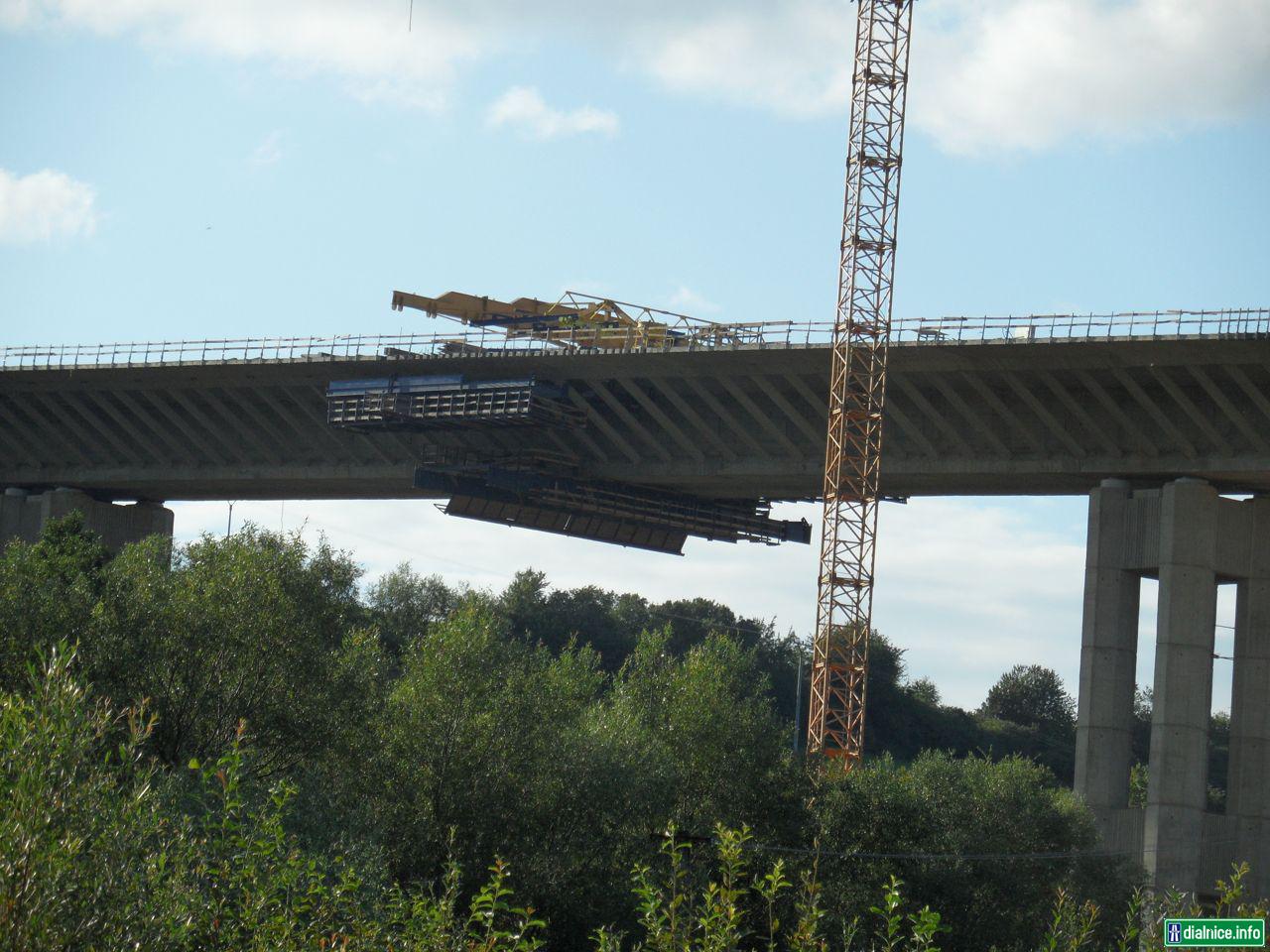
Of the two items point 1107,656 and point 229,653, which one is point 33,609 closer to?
point 229,653

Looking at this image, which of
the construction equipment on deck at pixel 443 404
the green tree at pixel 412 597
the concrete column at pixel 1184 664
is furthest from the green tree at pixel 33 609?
the green tree at pixel 412 597

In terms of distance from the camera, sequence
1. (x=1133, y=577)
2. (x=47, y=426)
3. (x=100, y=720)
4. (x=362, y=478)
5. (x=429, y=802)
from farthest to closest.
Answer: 1. (x=47, y=426)
2. (x=362, y=478)
3. (x=1133, y=577)
4. (x=429, y=802)
5. (x=100, y=720)

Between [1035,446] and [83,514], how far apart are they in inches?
1862

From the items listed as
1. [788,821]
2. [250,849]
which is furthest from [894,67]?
[250,849]

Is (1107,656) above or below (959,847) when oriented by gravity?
above

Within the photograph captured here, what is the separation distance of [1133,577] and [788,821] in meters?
22.1

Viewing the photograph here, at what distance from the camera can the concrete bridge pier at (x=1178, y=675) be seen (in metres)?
61.8

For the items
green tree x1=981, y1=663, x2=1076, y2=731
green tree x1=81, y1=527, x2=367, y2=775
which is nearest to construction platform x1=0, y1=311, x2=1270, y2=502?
green tree x1=81, y1=527, x2=367, y2=775

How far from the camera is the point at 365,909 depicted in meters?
29.2

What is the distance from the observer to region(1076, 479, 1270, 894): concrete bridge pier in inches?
2435

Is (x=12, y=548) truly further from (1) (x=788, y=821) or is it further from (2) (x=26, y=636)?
(1) (x=788, y=821)

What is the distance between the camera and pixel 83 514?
3410 inches

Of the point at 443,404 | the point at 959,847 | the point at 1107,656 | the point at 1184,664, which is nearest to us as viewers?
the point at 959,847

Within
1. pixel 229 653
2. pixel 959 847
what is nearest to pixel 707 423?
pixel 959 847
